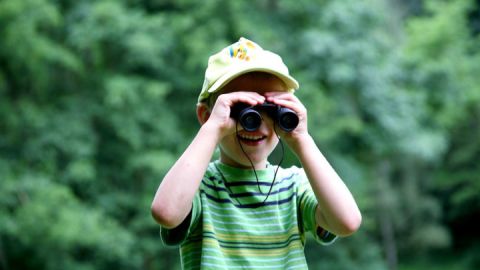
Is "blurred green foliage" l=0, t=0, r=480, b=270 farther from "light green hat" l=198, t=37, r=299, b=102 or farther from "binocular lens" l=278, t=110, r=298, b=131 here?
"binocular lens" l=278, t=110, r=298, b=131

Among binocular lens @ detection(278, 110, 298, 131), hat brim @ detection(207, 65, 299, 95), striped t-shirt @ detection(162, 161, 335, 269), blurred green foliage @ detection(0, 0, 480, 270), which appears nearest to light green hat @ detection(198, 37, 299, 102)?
hat brim @ detection(207, 65, 299, 95)

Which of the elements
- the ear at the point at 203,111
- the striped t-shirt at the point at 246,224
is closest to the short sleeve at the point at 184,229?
the striped t-shirt at the point at 246,224

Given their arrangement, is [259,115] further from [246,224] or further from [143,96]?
[143,96]

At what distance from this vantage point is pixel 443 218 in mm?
18859

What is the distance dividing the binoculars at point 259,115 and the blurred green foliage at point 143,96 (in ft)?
20.5

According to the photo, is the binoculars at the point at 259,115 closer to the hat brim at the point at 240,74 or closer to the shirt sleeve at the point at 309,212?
the hat brim at the point at 240,74

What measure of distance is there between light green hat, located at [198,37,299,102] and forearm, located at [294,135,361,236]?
166mm

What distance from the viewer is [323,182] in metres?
1.34

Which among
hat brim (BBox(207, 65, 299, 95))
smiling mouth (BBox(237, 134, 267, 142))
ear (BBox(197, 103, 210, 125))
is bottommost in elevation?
smiling mouth (BBox(237, 134, 267, 142))

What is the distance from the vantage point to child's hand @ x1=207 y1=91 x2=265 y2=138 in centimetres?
134

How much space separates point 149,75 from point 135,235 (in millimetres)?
2206

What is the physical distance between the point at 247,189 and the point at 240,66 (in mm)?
289

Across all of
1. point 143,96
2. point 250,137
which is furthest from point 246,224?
point 143,96

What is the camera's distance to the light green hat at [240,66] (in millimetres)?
1390
